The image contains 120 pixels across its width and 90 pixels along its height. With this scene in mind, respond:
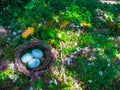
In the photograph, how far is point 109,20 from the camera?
22.2 ft

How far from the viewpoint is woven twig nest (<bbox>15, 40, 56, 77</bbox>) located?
546 centimetres

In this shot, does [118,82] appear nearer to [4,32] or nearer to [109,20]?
[109,20]

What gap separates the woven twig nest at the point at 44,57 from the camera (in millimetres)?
5457

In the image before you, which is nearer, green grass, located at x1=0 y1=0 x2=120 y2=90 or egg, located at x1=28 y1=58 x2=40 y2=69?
green grass, located at x1=0 y1=0 x2=120 y2=90

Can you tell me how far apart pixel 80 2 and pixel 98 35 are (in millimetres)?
1271

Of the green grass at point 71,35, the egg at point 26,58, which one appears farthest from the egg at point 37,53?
the green grass at point 71,35

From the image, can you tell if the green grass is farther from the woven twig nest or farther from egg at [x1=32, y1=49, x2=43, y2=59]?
egg at [x1=32, y1=49, x2=43, y2=59]

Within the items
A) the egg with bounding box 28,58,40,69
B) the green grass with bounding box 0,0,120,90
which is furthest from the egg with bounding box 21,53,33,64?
the green grass with bounding box 0,0,120,90

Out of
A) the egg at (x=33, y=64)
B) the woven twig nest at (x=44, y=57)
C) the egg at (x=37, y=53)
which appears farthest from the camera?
Answer: the egg at (x=37, y=53)

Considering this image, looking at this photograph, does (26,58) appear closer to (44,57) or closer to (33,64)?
(33,64)

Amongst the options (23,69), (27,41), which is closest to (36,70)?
(23,69)

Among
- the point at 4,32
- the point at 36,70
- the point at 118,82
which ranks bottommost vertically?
the point at 118,82

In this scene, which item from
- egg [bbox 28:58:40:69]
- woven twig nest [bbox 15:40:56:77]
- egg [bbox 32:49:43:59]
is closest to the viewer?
woven twig nest [bbox 15:40:56:77]

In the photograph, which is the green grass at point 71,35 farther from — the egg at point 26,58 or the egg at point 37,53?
the egg at point 37,53
